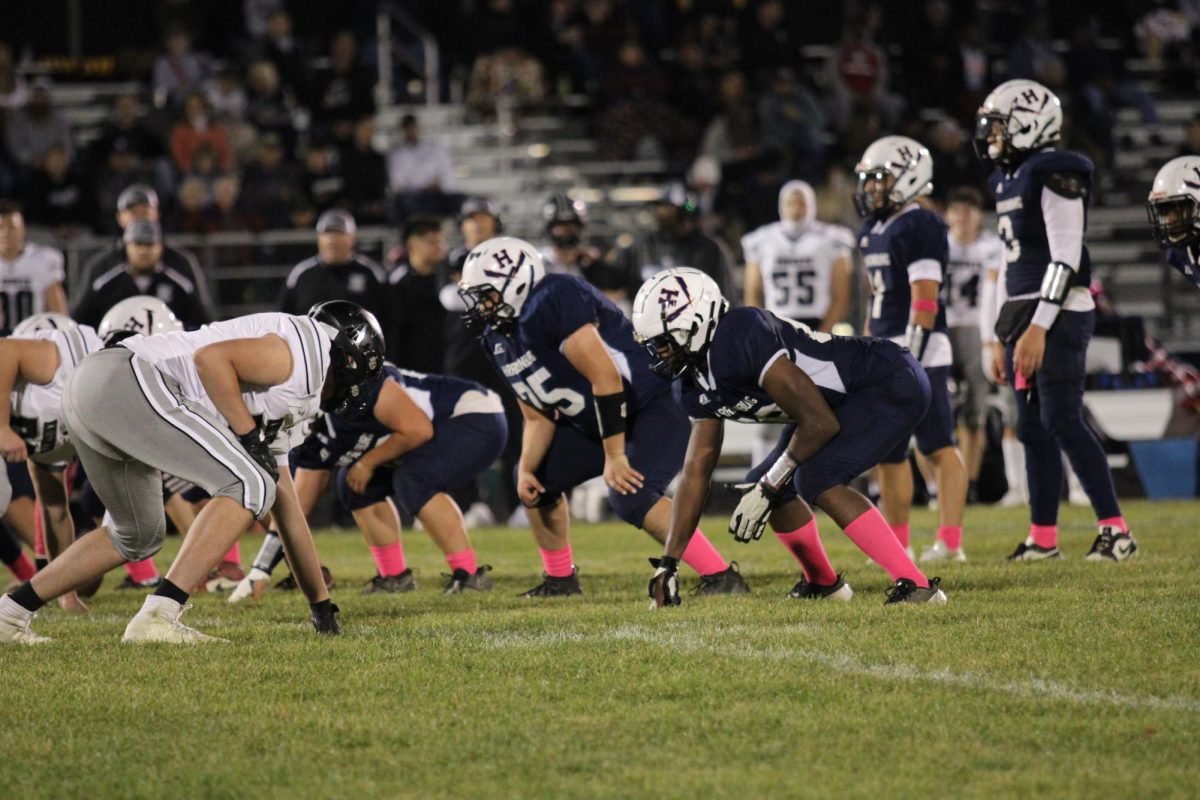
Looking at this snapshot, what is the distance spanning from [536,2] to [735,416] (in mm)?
11597

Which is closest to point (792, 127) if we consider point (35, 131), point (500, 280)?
point (35, 131)

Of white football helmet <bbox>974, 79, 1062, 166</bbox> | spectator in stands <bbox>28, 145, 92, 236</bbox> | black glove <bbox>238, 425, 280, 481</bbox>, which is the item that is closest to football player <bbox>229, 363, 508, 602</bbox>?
black glove <bbox>238, 425, 280, 481</bbox>

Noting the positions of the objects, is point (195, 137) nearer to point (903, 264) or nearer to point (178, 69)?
point (178, 69)

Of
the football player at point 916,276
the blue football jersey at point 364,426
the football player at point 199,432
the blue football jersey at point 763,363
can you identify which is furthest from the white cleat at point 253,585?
the football player at point 916,276

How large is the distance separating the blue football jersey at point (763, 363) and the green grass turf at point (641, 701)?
77 centimetres

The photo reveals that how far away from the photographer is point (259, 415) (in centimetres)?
568

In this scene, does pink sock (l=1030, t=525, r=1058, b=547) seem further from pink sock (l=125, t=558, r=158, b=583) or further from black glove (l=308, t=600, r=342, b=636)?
pink sock (l=125, t=558, r=158, b=583)

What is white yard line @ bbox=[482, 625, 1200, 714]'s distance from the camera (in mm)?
4180

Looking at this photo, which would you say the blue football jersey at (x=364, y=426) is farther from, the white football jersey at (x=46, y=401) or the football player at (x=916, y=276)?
the football player at (x=916, y=276)

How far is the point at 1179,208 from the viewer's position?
6930mm

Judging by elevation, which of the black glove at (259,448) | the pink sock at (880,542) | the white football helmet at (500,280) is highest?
the white football helmet at (500,280)

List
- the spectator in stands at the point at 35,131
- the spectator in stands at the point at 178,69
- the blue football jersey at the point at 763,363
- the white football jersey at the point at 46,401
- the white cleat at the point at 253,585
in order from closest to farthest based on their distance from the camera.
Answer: the blue football jersey at the point at 763,363 → the white football jersey at the point at 46,401 → the white cleat at the point at 253,585 → the spectator in stands at the point at 35,131 → the spectator in stands at the point at 178,69

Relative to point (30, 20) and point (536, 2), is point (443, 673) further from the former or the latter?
point (30, 20)

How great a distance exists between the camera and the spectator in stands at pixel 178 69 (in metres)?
15.5
